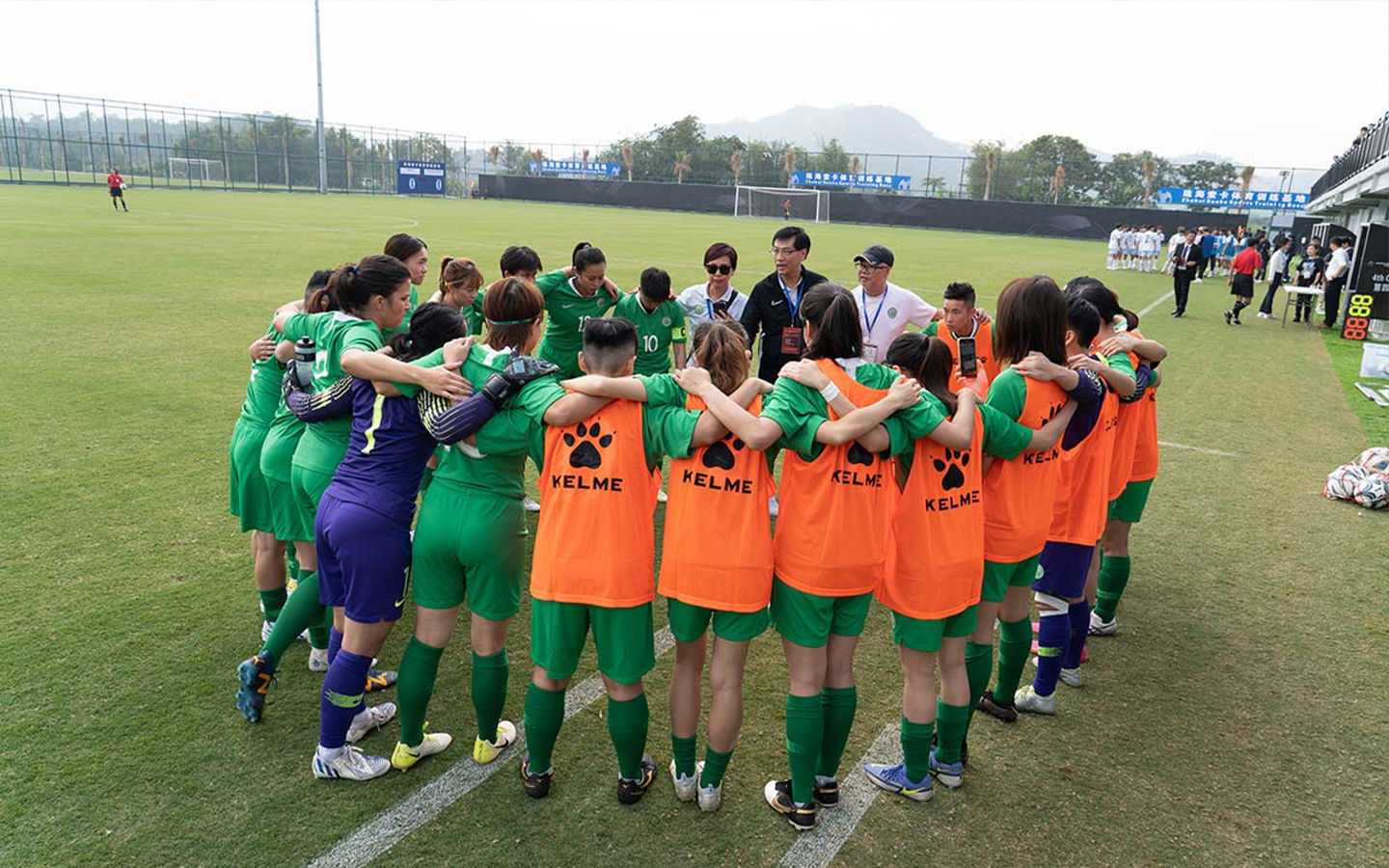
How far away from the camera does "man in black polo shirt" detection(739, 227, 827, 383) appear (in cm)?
653

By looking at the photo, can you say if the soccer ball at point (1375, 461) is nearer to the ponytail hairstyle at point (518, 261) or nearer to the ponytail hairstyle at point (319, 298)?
the ponytail hairstyle at point (518, 261)

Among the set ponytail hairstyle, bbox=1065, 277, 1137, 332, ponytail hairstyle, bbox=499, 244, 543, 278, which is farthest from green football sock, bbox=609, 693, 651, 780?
ponytail hairstyle, bbox=499, 244, 543, 278

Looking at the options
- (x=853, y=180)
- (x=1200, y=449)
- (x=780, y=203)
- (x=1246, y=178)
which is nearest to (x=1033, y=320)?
(x=1200, y=449)

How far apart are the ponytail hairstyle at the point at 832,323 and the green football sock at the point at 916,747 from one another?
159 centimetres

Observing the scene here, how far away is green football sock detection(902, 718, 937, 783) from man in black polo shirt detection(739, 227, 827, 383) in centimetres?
335

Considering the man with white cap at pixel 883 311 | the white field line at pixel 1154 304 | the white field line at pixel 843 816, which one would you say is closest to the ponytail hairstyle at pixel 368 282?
the white field line at pixel 843 816

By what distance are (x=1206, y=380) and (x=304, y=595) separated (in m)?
13.7

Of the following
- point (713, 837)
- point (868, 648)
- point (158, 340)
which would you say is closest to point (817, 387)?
point (713, 837)

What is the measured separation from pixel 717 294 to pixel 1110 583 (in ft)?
11.5

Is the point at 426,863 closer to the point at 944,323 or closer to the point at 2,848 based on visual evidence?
the point at 2,848

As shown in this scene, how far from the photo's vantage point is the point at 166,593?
17.1ft

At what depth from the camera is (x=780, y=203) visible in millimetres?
60719

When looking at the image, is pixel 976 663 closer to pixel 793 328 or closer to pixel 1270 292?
pixel 793 328

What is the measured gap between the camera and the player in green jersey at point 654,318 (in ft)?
22.0
